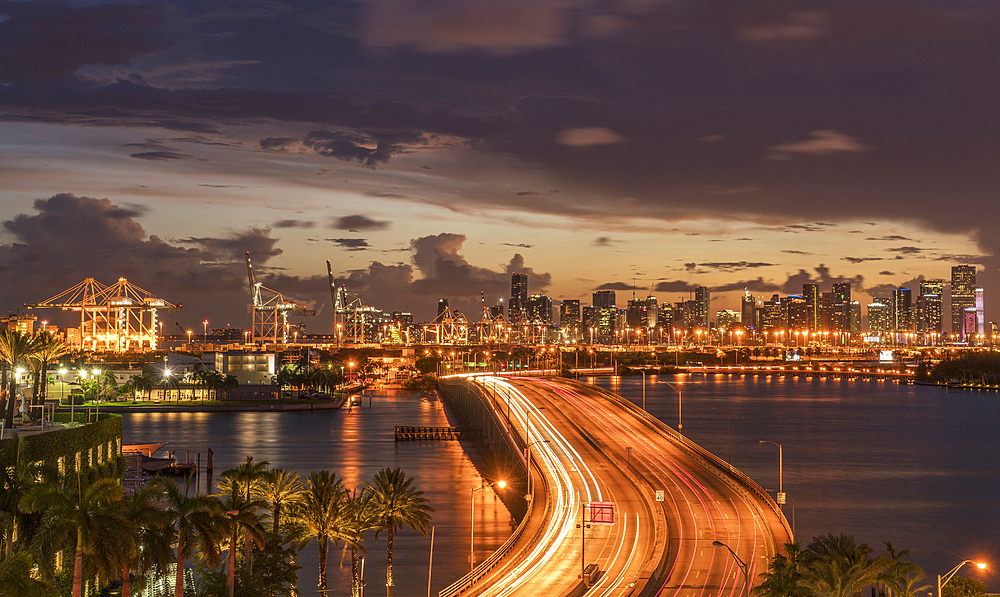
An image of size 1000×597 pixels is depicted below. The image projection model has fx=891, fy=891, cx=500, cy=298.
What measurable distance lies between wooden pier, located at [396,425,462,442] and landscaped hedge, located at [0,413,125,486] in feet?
202

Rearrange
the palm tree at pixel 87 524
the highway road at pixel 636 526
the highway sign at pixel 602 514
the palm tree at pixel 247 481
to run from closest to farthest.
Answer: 1. the palm tree at pixel 87 524
2. the palm tree at pixel 247 481
3. the highway road at pixel 636 526
4. the highway sign at pixel 602 514

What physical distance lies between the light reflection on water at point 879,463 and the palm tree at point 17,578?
149ft

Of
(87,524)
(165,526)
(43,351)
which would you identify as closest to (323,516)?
(165,526)

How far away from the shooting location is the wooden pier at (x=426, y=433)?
4144 inches

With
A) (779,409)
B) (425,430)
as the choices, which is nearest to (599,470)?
(425,430)

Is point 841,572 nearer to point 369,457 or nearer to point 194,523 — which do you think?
point 194,523

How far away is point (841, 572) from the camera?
2986 centimetres

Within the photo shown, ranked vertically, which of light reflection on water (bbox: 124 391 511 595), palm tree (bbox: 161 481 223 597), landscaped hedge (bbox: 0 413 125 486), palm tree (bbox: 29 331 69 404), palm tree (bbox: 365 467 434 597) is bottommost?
light reflection on water (bbox: 124 391 511 595)

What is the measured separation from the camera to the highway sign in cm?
4291

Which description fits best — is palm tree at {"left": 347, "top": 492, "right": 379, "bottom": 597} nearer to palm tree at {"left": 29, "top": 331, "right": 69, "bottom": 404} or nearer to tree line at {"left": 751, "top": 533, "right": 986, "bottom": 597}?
tree line at {"left": 751, "top": 533, "right": 986, "bottom": 597}

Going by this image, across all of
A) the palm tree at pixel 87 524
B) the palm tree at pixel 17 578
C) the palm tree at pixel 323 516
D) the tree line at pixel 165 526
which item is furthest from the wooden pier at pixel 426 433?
the palm tree at pixel 17 578

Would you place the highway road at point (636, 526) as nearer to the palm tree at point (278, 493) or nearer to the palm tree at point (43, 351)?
the palm tree at point (278, 493)

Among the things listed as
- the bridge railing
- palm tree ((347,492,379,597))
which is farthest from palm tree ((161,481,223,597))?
the bridge railing

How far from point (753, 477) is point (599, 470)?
24.9m
